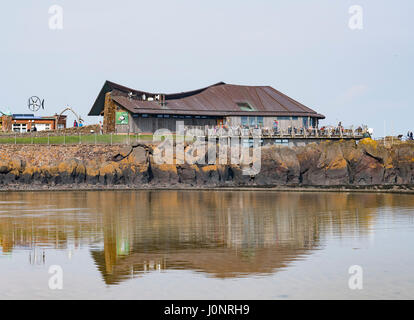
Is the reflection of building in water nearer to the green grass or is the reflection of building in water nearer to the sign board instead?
the green grass

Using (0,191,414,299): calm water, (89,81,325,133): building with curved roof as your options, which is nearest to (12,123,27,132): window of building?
(89,81,325,133): building with curved roof

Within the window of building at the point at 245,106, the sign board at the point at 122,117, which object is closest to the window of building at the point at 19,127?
the sign board at the point at 122,117

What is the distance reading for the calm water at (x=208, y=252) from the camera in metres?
21.8

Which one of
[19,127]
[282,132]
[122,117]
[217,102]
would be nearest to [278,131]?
[282,132]

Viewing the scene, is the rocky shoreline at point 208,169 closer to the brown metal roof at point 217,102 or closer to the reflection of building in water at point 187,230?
the brown metal roof at point 217,102

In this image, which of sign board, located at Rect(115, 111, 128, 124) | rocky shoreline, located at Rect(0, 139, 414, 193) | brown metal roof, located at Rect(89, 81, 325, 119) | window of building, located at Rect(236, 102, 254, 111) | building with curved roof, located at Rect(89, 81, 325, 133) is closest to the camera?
rocky shoreline, located at Rect(0, 139, 414, 193)

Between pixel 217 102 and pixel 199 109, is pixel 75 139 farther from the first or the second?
pixel 217 102

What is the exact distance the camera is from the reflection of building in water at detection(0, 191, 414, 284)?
26953 mm

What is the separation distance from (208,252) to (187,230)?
8516mm

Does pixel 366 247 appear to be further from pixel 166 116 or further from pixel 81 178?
pixel 166 116

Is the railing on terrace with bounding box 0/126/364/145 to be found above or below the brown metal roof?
below

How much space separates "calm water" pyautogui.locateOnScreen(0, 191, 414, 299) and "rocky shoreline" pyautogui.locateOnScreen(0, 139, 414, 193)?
126ft

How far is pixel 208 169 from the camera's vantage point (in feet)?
298

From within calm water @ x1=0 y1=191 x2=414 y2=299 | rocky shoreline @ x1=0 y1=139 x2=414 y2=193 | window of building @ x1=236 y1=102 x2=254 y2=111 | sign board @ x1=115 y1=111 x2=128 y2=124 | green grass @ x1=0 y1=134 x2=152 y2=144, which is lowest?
calm water @ x1=0 y1=191 x2=414 y2=299
